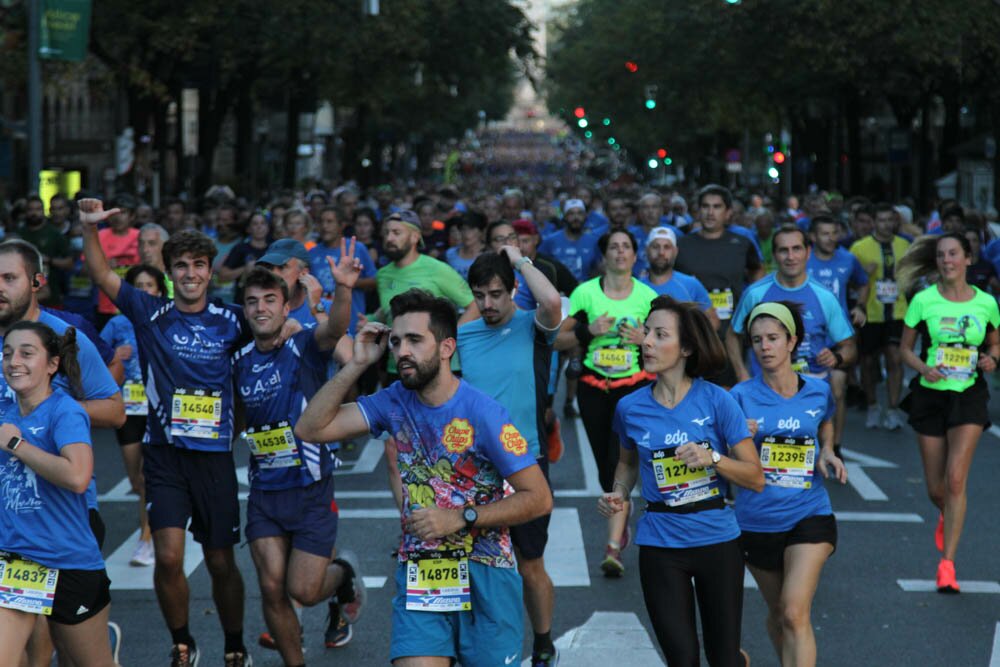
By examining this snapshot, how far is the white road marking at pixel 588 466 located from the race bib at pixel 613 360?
66.1 inches

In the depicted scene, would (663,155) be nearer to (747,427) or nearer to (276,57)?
(276,57)

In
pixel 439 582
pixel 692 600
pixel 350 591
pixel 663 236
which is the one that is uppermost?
pixel 663 236

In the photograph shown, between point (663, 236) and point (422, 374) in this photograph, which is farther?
point (663, 236)

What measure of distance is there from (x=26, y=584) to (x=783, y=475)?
114 inches

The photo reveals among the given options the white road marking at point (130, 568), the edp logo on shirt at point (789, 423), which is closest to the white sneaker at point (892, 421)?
the white road marking at point (130, 568)

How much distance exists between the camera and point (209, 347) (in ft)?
24.1

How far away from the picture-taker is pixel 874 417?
15617 mm

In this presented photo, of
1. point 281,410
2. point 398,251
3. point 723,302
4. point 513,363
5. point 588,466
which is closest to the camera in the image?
point 281,410

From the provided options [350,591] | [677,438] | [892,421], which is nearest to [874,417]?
[892,421]

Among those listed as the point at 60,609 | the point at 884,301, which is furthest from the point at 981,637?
the point at 884,301

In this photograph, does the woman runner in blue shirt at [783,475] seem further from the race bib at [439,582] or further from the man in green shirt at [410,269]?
the man in green shirt at [410,269]

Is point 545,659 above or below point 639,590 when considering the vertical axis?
above

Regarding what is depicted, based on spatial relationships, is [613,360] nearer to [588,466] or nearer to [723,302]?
[723,302]

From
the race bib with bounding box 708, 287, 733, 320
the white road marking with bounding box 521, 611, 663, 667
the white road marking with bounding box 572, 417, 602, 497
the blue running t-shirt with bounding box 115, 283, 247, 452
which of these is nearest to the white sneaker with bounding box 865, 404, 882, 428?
the white road marking with bounding box 572, 417, 602, 497
